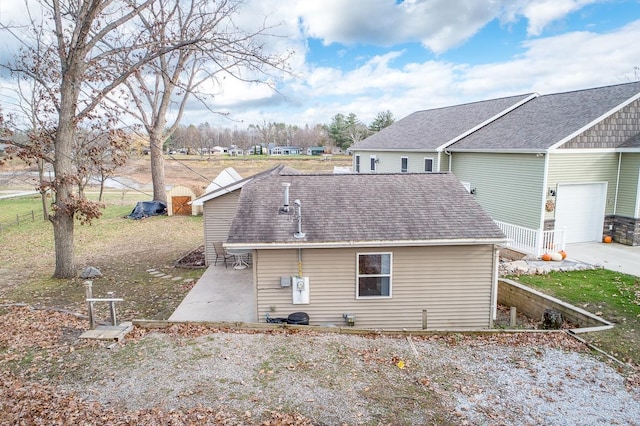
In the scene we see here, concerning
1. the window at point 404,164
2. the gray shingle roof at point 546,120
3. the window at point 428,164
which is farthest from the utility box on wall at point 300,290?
the window at point 404,164

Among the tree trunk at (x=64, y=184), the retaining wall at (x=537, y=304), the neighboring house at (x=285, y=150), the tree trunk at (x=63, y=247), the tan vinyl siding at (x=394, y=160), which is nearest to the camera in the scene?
the retaining wall at (x=537, y=304)

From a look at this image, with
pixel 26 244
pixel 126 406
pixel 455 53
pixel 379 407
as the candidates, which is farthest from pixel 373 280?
pixel 455 53

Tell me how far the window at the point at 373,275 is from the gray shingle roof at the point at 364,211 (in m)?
0.58

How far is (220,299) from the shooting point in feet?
35.7

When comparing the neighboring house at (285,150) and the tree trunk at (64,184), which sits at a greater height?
the neighboring house at (285,150)

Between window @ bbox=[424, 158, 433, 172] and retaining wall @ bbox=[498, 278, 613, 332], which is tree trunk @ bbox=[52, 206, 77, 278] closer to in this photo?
retaining wall @ bbox=[498, 278, 613, 332]

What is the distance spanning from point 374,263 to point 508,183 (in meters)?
9.54

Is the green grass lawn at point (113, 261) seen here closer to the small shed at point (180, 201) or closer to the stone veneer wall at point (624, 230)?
the small shed at point (180, 201)

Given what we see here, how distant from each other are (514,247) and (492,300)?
5.85 m

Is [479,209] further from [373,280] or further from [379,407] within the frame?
[379,407]

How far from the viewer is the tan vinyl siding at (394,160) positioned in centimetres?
2084

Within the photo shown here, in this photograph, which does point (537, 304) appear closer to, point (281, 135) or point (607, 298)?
point (607, 298)

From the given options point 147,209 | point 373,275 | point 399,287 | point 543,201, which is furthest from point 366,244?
point 147,209

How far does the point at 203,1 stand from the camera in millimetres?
15594
